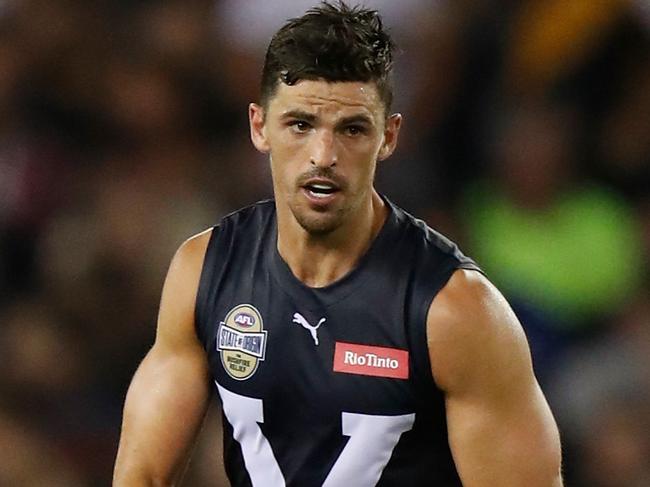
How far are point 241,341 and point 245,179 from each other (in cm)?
263

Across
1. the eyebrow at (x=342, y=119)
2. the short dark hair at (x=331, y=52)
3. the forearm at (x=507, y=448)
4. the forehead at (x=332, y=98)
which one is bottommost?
the forearm at (x=507, y=448)

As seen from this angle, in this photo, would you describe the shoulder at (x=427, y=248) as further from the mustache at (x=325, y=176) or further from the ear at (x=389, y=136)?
the mustache at (x=325, y=176)

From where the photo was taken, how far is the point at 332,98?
3.59 meters

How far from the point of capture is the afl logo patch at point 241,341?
12.5 feet

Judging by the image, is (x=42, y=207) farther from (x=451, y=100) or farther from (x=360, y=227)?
(x=360, y=227)

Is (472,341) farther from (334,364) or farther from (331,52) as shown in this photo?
(331,52)

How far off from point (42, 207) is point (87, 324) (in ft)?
1.79

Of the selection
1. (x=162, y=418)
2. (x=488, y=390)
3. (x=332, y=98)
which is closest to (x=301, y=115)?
(x=332, y=98)

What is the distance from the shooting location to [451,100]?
647 cm

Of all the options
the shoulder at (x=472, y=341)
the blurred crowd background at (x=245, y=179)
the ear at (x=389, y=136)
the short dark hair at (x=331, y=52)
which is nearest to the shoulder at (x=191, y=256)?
the short dark hair at (x=331, y=52)

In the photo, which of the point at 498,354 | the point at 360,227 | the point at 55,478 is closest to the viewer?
the point at 498,354

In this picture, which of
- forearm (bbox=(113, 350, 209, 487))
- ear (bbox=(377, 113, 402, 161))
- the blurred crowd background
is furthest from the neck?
the blurred crowd background

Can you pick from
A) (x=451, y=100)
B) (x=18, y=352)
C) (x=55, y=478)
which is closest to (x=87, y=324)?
(x=18, y=352)

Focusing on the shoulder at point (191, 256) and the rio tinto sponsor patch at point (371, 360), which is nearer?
the rio tinto sponsor patch at point (371, 360)
